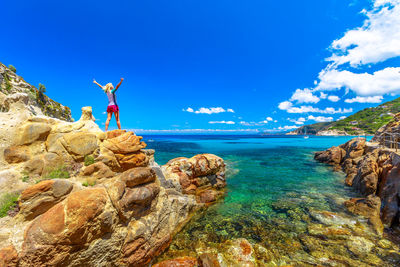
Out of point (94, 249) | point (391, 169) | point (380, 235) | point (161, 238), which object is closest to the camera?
point (94, 249)

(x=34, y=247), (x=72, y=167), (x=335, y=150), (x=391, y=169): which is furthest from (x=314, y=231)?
(x=335, y=150)

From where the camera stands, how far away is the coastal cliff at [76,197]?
19.7 ft

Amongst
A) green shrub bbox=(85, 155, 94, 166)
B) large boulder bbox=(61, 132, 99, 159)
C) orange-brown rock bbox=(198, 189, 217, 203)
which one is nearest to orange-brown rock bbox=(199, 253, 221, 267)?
orange-brown rock bbox=(198, 189, 217, 203)

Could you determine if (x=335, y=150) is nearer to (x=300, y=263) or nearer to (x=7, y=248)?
(x=300, y=263)

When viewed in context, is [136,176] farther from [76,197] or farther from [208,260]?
[208,260]

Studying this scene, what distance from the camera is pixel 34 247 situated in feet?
18.5

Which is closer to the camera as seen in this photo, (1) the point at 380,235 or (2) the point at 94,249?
(2) the point at 94,249

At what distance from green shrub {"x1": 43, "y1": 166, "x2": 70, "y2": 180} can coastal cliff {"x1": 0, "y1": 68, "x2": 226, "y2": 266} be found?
4 centimetres

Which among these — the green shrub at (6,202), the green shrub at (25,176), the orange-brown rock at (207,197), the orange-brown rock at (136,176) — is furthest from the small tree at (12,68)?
the orange-brown rock at (207,197)

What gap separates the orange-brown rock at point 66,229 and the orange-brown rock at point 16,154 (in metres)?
3.70

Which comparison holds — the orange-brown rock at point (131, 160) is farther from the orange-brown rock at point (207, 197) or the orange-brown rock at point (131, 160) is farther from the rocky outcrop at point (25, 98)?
the orange-brown rock at point (207, 197)

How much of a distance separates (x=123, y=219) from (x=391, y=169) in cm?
2169

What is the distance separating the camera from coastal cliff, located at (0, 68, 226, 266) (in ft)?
19.7

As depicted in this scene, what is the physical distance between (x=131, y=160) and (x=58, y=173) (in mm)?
3449
